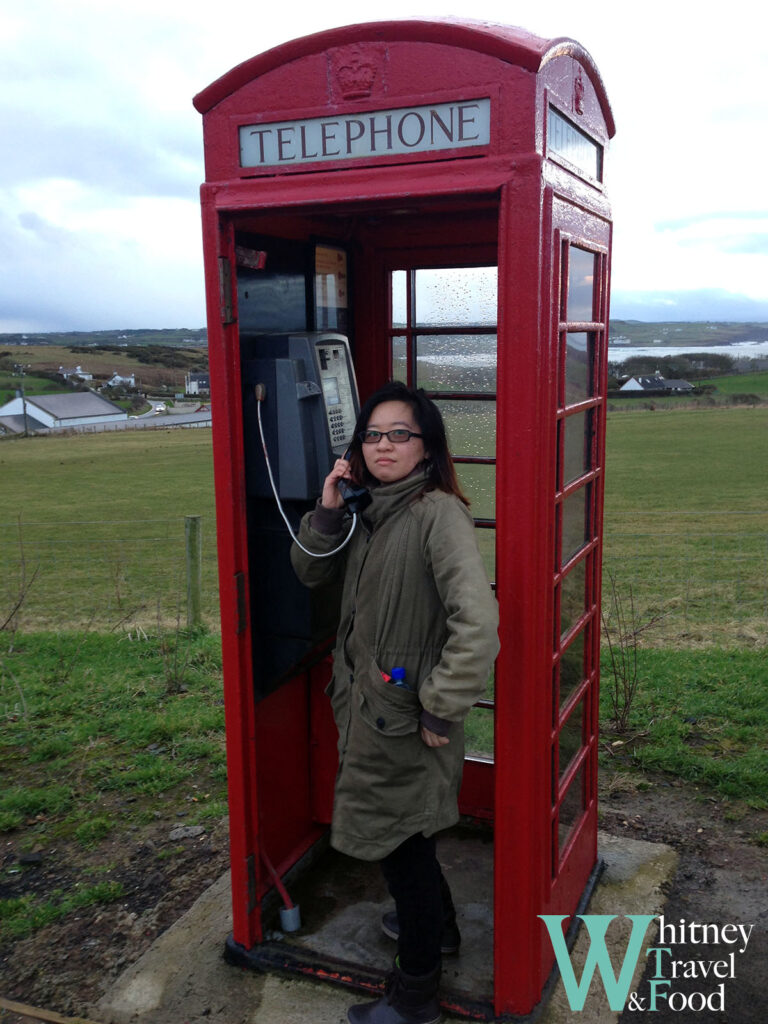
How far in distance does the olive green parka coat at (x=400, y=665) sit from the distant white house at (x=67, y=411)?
56.5m

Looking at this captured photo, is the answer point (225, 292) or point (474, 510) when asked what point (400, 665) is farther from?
point (225, 292)

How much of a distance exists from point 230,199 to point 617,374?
211ft

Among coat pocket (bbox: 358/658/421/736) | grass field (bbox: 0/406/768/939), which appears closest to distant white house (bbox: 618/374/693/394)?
grass field (bbox: 0/406/768/939)

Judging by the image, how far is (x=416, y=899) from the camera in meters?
2.62

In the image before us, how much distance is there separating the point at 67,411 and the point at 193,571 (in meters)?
54.2

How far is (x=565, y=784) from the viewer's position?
3.02m

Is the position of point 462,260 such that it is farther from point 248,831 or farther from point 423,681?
point 248,831

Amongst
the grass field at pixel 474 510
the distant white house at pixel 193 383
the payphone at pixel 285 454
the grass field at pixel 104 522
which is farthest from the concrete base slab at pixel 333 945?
the distant white house at pixel 193 383

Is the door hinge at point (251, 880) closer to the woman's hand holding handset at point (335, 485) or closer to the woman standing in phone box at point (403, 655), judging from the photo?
the woman standing in phone box at point (403, 655)

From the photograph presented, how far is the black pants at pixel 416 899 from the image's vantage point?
8.56ft

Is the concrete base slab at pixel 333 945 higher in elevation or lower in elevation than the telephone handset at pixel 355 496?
lower

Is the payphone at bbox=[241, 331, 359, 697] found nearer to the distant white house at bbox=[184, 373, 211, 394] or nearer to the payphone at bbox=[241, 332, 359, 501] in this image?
the payphone at bbox=[241, 332, 359, 501]

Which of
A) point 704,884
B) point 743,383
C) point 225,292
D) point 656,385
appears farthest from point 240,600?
point 656,385

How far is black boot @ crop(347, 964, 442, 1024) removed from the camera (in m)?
2.67
